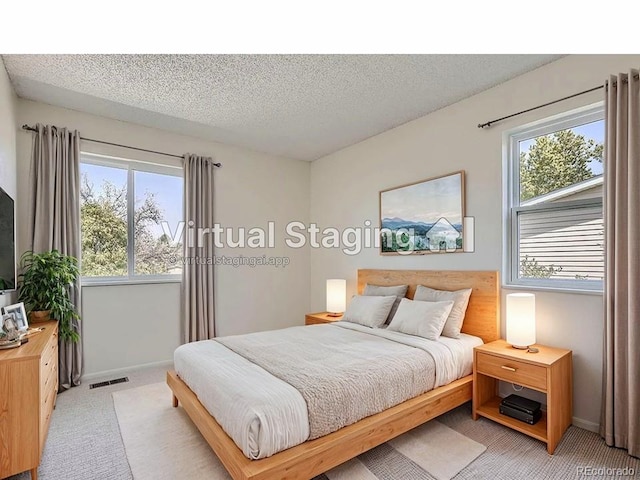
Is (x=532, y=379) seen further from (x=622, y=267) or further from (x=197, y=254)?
(x=197, y=254)

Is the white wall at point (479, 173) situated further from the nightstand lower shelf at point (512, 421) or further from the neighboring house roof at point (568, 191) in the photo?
the nightstand lower shelf at point (512, 421)

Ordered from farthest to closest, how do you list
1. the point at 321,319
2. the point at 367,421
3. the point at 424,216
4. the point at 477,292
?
1. the point at 321,319
2. the point at 424,216
3. the point at 477,292
4. the point at 367,421

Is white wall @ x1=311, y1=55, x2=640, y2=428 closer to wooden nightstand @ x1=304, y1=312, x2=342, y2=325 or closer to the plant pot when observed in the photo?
wooden nightstand @ x1=304, y1=312, x2=342, y2=325

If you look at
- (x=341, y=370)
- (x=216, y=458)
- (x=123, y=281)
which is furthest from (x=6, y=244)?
(x=341, y=370)

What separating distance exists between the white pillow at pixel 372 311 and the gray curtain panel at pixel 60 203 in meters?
2.83

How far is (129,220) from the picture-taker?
152 inches

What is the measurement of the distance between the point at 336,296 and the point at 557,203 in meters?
2.55

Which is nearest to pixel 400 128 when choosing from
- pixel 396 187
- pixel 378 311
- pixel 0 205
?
pixel 396 187

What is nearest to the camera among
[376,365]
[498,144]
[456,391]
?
[376,365]

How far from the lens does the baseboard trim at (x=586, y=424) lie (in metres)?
2.33

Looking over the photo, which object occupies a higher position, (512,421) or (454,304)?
(454,304)

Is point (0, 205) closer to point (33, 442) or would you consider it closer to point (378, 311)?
point (33, 442)

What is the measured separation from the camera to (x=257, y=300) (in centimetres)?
468
